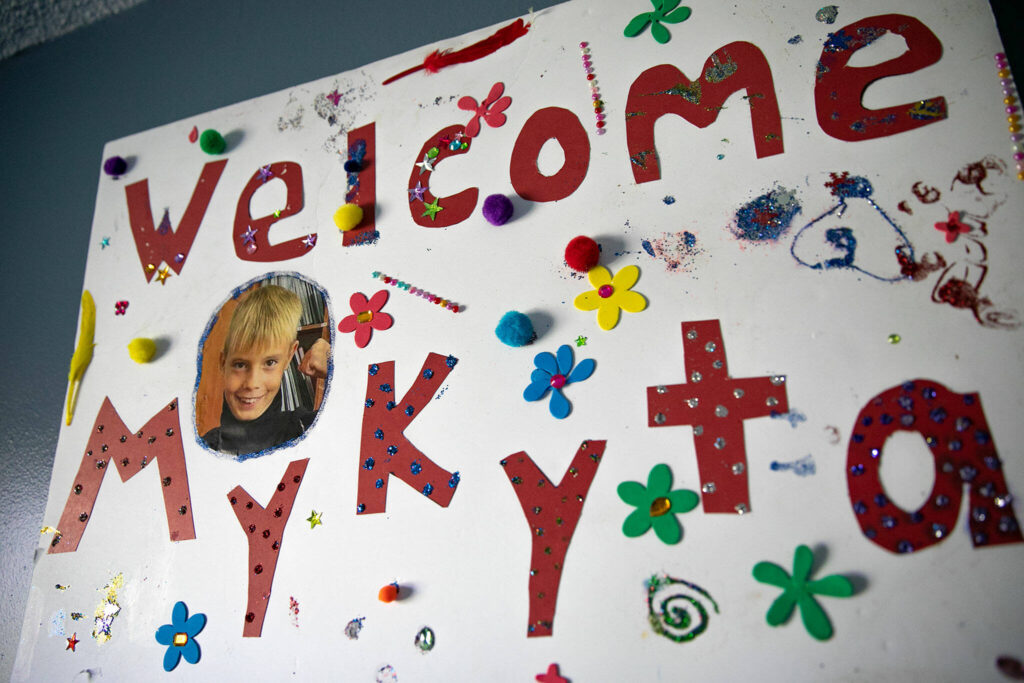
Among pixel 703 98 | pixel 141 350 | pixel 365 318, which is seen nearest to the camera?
pixel 703 98

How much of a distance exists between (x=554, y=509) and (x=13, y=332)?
1.30 metres

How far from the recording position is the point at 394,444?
95 centimetres

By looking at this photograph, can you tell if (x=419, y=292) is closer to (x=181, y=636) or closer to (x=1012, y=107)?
(x=181, y=636)

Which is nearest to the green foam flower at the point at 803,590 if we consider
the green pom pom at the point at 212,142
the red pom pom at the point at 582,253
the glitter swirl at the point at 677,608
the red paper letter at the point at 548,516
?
the glitter swirl at the point at 677,608

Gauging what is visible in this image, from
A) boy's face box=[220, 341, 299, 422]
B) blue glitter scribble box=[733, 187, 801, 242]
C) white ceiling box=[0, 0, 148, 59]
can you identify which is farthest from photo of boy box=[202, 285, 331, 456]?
white ceiling box=[0, 0, 148, 59]

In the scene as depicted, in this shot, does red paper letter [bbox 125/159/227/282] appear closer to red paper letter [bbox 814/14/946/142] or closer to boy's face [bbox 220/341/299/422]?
boy's face [bbox 220/341/299/422]

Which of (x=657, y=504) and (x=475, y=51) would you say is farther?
(x=475, y=51)

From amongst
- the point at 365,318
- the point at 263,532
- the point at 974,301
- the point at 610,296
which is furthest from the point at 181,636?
the point at 974,301

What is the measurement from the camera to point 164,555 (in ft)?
3.43

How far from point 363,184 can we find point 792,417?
2.58ft

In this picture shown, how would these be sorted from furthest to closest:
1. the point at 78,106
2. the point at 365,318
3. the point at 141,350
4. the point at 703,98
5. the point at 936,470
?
the point at 78,106 → the point at 141,350 → the point at 365,318 → the point at 703,98 → the point at 936,470

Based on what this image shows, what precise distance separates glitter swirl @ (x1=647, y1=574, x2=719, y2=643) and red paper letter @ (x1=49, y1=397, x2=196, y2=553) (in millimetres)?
776

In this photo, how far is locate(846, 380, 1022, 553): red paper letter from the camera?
679 millimetres

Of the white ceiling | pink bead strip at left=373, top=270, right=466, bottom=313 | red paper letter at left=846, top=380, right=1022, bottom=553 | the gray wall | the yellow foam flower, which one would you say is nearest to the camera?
red paper letter at left=846, top=380, right=1022, bottom=553
